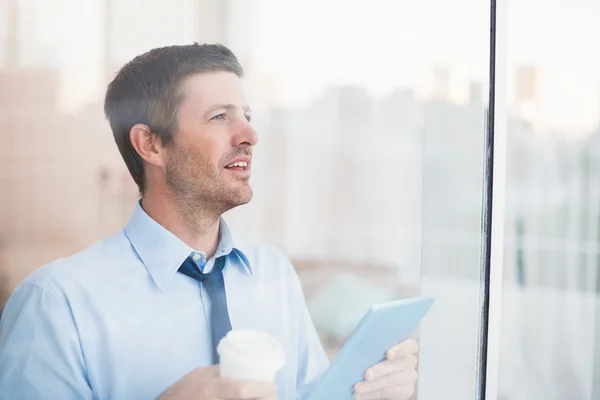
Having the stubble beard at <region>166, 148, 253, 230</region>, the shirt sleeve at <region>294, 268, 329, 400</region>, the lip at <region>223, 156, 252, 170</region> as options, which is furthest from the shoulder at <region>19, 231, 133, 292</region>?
the shirt sleeve at <region>294, 268, 329, 400</region>

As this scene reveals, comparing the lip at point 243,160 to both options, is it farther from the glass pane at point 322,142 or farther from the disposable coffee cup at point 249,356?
the disposable coffee cup at point 249,356

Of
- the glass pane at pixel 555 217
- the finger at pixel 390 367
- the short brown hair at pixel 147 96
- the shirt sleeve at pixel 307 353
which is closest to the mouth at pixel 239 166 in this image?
the short brown hair at pixel 147 96

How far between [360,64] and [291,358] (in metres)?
0.57

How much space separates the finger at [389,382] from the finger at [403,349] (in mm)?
38

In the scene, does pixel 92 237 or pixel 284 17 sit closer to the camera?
pixel 92 237

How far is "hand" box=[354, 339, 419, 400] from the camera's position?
1.18 metres

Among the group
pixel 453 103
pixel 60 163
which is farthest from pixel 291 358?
pixel 453 103

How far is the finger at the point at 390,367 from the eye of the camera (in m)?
1.18

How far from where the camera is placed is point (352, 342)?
1.12 m

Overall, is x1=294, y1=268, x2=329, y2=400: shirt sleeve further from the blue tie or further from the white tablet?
the blue tie

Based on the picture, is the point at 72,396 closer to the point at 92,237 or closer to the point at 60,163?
the point at 92,237

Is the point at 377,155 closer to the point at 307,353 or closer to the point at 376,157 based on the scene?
the point at 376,157

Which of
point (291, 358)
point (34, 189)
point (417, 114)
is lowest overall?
point (291, 358)

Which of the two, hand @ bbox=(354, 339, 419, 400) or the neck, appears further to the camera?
hand @ bbox=(354, 339, 419, 400)
